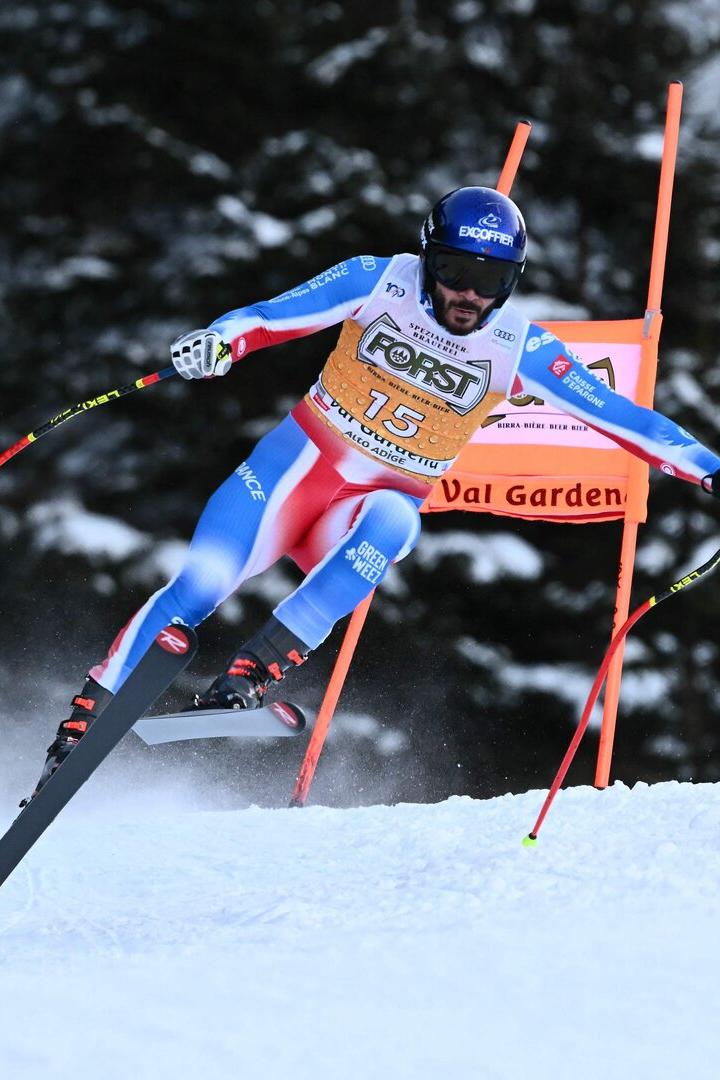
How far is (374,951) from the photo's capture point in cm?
235

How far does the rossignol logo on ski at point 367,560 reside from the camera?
3111mm

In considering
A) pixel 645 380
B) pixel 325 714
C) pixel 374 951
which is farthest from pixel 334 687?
pixel 374 951

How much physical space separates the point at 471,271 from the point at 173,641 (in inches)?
43.9

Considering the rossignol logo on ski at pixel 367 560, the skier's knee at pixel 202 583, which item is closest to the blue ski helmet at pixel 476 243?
the rossignol logo on ski at pixel 367 560

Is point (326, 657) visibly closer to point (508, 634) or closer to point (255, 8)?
point (508, 634)

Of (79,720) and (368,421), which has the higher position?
(368,421)

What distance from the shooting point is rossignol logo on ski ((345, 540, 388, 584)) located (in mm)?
3111

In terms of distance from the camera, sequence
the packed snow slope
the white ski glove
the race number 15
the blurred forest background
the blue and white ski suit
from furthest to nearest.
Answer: the blurred forest background
the race number 15
the blue and white ski suit
the white ski glove
the packed snow slope

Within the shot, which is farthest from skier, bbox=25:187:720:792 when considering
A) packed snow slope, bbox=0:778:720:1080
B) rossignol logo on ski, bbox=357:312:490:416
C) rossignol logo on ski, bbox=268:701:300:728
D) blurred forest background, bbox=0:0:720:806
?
blurred forest background, bbox=0:0:720:806

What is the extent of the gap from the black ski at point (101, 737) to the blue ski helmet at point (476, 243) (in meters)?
1.06

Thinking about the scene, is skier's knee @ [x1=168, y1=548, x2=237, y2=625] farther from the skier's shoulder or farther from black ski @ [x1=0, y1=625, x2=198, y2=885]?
the skier's shoulder

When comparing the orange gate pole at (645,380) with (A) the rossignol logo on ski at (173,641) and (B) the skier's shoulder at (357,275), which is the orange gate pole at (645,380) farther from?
(A) the rossignol logo on ski at (173,641)

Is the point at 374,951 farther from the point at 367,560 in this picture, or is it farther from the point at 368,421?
the point at 368,421

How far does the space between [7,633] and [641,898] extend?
4995mm
